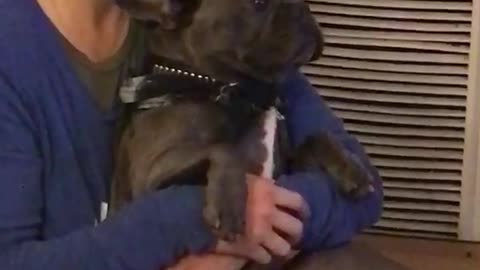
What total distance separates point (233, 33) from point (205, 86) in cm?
8

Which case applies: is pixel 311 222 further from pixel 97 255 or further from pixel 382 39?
pixel 382 39

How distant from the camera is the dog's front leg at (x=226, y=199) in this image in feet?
3.97

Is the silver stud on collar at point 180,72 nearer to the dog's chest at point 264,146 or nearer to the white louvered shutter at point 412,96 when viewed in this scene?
the dog's chest at point 264,146

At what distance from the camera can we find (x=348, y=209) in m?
1.39

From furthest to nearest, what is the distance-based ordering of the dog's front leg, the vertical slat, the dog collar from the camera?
1. the vertical slat
2. the dog collar
3. the dog's front leg

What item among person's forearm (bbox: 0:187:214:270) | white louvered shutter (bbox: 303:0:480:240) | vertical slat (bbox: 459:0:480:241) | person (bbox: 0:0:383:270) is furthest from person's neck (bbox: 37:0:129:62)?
vertical slat (bbox: 459:0:480:241)

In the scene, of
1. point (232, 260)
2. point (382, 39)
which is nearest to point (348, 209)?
point (232, 260)

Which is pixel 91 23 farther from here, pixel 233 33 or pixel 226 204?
pixel 226 204

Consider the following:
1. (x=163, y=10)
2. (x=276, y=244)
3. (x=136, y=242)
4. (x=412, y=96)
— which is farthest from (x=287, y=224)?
(x=412, y=96)

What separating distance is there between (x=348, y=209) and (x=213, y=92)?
0.78 ft

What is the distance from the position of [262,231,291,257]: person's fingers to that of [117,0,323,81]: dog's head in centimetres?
21

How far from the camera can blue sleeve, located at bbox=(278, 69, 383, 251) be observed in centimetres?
135

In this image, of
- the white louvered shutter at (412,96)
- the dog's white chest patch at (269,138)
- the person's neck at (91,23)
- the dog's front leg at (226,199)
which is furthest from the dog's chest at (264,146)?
the white louvered shutter at (412,96)

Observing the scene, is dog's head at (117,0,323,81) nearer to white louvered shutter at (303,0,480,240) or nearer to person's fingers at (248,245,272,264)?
person's fingers at (248,245,272,264)
